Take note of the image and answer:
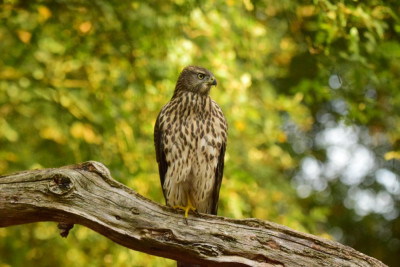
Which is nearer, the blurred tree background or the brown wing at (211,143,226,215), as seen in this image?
the brown wing at (211,143,226,215)

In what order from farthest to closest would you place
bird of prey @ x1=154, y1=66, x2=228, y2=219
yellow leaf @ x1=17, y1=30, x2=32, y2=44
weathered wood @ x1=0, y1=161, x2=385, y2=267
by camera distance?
yellow leaf @ x1=17, y1=30, x2=32, y2=44, bird of prey @ x1=154, y1=66, x2=228, y2=219, weathered wood @ x1=0, y1=161, x2=385, y2=267

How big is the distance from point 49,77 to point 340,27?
9.18 feet

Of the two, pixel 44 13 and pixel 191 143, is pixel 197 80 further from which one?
pixel 44 13

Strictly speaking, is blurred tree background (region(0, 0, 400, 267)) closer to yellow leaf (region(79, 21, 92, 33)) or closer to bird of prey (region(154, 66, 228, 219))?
yellow leaf (region(79, 21, 92, 33))

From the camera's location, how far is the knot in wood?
10.0 feet

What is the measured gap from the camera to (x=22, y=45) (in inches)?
204

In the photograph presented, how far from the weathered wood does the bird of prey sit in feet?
3.02

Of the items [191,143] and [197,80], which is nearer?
[191,143]

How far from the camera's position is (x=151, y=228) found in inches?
121

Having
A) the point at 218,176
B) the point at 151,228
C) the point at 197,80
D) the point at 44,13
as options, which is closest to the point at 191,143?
the point at 218,176

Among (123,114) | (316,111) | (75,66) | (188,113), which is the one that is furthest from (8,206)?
(316,111)

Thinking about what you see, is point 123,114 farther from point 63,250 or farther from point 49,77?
point 63,250

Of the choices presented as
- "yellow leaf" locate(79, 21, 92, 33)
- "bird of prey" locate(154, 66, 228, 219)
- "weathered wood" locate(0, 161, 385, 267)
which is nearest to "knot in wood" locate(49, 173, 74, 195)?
"weathered wood" locate(0, 161, 385, 267)

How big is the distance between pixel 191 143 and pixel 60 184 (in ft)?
3.89
